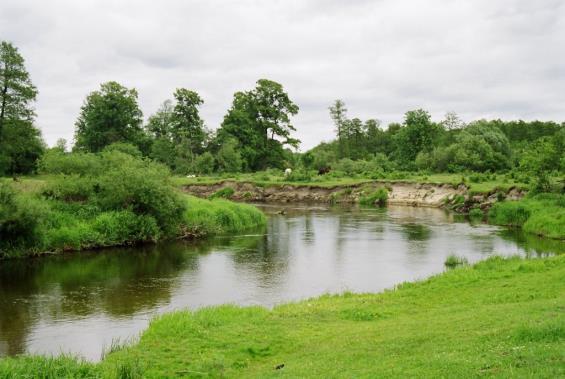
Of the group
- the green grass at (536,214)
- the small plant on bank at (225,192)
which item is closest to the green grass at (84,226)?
the green grass at (536,214)

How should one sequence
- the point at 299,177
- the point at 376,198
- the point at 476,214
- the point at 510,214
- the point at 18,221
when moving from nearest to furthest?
the point at 18,221 → the point at 510,214 → the point at 476,214 → the point at 376,198 → the point at 299,177

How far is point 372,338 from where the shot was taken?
1505cm

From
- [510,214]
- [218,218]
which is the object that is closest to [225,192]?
[218,218]

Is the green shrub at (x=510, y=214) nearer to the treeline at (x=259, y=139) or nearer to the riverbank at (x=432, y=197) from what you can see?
the riverbank at (x=432, y=197)

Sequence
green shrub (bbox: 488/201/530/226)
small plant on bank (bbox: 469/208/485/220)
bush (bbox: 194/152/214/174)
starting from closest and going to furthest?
green shrub (bbox: 488/201/530/226) < small plant on bank (bbox: 469/208/485/220) < bush (bbox: 194/152/214/174)

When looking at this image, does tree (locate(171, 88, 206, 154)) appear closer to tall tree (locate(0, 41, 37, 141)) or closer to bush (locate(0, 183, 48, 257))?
tall tree (locate(0, 41, 37, 141))

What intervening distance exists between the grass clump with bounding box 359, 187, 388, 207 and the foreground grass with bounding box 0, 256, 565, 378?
167 feet

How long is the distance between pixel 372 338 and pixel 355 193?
2498 inches

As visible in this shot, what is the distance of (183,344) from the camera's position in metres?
15.9

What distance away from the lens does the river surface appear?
2122cm

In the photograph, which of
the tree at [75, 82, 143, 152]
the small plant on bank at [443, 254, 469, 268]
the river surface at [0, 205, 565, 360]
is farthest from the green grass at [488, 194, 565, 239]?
the tree at [75, 82, 143, 152]

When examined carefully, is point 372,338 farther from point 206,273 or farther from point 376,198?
point 376,198

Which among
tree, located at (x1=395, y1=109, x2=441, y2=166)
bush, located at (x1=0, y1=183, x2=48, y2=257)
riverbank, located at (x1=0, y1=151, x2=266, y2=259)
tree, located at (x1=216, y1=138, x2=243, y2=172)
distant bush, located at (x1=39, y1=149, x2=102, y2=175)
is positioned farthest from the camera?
tree, located at (x1=395, y1=109, x2=441, y2=166)

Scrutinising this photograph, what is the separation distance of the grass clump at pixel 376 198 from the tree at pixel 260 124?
114 ft
